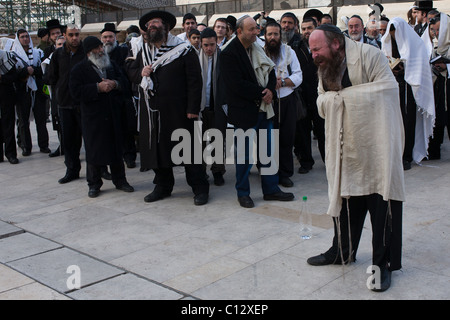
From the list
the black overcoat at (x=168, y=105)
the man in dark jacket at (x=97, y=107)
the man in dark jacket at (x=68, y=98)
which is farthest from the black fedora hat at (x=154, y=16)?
the man in dark jacket at (x=68, y=98)

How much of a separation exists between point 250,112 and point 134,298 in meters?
2.66

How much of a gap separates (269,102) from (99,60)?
2228 millimetres

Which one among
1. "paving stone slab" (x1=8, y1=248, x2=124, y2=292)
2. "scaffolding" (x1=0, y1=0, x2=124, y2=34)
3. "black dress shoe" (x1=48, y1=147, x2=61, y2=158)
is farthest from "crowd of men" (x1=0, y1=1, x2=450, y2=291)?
"scaffolding" (x1=0, y1=0, x2=124, y2=34)

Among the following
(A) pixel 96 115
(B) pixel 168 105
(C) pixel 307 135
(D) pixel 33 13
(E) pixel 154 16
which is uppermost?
(D) pixel 33 13

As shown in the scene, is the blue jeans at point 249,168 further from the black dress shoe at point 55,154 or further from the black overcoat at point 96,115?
the black dress shoe at point 55,154

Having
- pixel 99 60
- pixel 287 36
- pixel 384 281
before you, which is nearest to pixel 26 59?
pixel 99 60

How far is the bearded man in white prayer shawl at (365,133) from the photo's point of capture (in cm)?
363

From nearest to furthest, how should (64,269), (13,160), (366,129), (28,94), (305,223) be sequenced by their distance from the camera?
(366,129) → (64,269) → (305,223) → (13,160) → (28,94)

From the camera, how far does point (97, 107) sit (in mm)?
6625

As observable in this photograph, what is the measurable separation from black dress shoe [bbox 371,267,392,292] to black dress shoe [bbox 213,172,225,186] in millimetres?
3390

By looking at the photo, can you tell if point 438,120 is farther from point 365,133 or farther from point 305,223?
point 365,133

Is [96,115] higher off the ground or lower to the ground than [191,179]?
higher

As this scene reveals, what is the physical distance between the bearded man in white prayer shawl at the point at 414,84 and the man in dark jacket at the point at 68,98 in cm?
409

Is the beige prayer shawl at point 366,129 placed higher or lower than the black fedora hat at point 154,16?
lower
